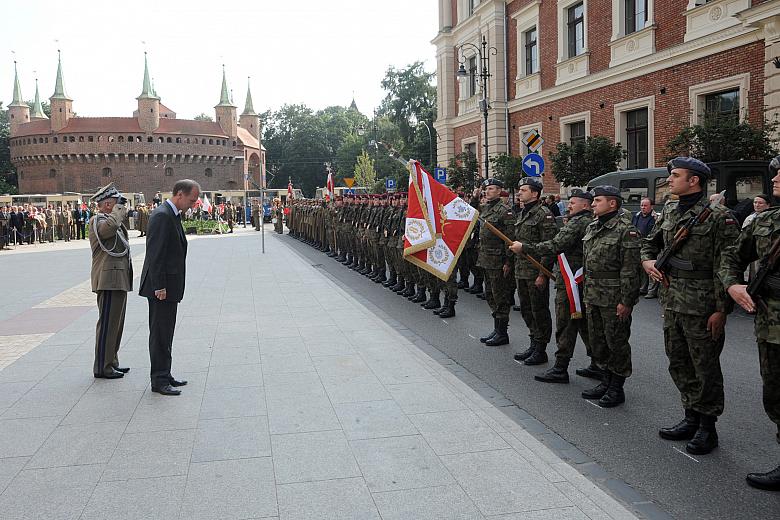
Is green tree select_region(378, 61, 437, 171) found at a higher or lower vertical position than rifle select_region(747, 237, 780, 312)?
higher

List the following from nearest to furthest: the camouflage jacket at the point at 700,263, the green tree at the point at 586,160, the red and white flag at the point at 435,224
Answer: the camouflage jacket at the point at 700,263 < the red and white flag at the point at 435,224 < the green tree at the point at 586,160

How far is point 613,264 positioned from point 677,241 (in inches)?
40.7

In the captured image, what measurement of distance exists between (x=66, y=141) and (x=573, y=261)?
9234cm

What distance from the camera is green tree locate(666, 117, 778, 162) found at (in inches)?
543

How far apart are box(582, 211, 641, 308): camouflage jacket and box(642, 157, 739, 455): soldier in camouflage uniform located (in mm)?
701

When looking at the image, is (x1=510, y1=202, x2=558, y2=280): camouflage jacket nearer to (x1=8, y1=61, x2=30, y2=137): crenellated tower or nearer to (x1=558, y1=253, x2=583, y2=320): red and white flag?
(x1=558, y1=253, x2=583, y2=320): red and white flag

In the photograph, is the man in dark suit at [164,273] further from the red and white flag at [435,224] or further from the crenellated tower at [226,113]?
the crenellated tower at [226,113]

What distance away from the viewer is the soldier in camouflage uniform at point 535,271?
729cm

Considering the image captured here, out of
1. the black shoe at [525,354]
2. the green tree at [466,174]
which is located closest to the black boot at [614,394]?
the black shoe at [525,354]

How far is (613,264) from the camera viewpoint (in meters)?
5.81

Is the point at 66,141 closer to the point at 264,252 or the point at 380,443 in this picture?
the point at 264,252

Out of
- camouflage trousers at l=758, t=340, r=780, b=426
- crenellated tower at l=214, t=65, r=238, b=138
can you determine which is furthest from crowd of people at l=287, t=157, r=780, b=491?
crenellated tower at l=214, t=65, r=238, b=138

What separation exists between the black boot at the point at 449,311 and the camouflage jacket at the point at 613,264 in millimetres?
4644

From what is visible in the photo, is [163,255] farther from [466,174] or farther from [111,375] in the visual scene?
[466,174]
